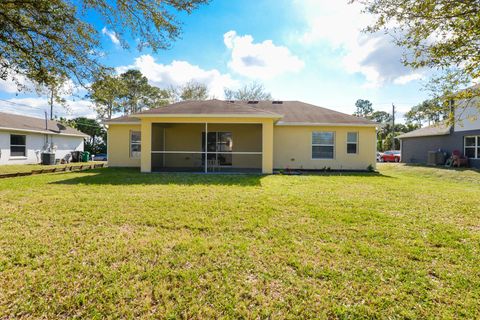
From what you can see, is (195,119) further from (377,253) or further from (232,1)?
(377,253)

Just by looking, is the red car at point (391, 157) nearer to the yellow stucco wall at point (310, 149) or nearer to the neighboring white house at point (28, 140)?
the yellow stucco wall at point (310, 149)

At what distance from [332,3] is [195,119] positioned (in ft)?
23.1

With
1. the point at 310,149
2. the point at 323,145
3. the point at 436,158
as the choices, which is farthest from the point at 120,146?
the point at 436,158

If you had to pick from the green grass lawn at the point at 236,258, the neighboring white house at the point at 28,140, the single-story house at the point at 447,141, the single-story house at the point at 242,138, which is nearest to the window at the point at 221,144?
the single-story house at the point at 242,138

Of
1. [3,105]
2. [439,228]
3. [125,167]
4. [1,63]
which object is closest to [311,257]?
[439,228]

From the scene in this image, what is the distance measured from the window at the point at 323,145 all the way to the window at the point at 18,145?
21.9 m

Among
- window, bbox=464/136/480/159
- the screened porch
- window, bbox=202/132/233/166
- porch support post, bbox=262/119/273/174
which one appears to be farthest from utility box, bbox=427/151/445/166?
window, bbox=202/132/233/166

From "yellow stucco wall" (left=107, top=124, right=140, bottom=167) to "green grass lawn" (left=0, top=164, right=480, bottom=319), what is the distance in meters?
8.71

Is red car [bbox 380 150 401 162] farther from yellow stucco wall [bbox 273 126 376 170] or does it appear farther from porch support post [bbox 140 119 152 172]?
porch support post [bbox 140 119 152 172]

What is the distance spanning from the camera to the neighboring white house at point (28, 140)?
58.9 ft

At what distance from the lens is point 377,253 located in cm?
354

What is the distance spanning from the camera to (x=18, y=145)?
19.0m

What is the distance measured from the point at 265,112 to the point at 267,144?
4.84ft

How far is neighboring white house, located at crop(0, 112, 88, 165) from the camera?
707 inches
